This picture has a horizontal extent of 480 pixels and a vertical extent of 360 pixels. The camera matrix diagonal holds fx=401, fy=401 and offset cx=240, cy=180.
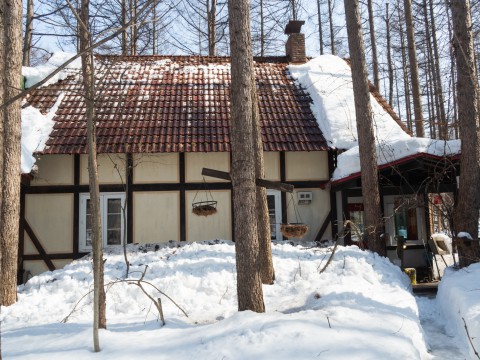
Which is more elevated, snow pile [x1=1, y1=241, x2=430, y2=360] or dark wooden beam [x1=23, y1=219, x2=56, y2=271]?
dark wooden beam [x1=23, y1=219, x2=56, y2=271]

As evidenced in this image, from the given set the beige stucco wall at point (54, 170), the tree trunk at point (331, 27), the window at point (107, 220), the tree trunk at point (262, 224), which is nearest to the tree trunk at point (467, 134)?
the tree trunk at point (262, 224)

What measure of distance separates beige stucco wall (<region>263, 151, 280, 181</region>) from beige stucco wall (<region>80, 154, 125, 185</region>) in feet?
11.6

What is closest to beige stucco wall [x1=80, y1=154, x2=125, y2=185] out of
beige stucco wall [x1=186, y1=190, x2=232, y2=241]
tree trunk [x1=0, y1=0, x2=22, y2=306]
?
beige stucco wall [x1=186, y1=190, x2=232, y2=241]

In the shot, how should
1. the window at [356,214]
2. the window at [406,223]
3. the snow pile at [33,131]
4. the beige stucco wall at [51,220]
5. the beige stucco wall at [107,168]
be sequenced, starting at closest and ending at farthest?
the snow pile at [33,131]
the beige stucco wall at [51,220]
the beige stucco wall at [107,168]
the window at [406,223]
the window at [356,214]

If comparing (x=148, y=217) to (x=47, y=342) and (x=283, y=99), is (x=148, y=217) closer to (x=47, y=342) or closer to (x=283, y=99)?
(x=283, y=99)

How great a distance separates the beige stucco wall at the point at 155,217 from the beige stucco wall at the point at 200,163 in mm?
736

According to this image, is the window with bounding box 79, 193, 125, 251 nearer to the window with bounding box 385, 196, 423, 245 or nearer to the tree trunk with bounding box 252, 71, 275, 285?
the tree trunk with bounding box 252, 71, 275, 285

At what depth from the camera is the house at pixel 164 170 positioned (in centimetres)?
944

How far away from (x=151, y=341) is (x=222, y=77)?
31.3 feet

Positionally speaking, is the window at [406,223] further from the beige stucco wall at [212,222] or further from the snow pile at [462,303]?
the beige stucco wall at [212,222]

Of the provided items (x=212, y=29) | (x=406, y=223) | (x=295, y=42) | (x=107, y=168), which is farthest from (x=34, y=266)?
(x=212, y=29)

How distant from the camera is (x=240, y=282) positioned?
4.81m

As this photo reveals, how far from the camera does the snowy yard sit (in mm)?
3680

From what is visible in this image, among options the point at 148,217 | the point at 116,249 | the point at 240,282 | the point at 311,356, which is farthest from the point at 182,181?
the point at 311,356
